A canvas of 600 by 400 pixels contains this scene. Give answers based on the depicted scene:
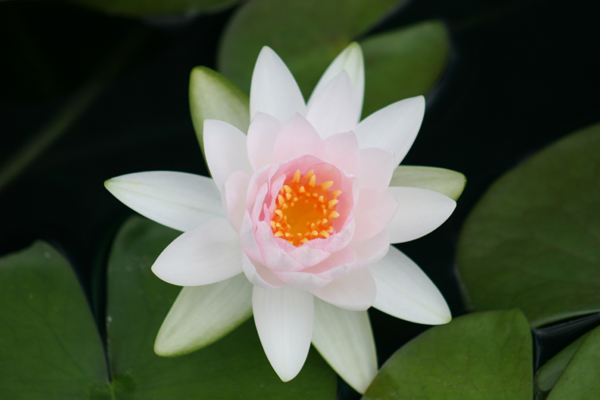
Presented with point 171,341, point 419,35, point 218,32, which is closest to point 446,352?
point 171,341

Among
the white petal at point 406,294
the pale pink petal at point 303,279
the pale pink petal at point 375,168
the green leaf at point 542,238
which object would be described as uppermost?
the pale pink petal at point 375,168

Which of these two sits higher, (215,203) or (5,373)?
(215,203)

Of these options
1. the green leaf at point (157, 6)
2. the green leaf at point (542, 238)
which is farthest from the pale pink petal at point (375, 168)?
the green leaf at point (157, 6)

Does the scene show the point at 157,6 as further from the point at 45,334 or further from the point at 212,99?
the point at 45,334

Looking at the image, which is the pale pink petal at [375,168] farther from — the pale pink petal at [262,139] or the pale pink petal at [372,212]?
the pale pink petal at [262,139]

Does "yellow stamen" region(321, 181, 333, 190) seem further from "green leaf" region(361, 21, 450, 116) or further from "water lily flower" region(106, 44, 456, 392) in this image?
"green leaf" region(361, 21, 450, 116)

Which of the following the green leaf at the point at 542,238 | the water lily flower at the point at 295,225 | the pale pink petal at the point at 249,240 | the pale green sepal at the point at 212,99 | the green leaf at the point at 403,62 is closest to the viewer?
the pale pink petal at the point at 249,240

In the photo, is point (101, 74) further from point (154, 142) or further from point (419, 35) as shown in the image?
point (419, 35)
